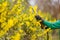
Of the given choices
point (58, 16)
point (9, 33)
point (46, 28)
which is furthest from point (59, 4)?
point (9, 33)

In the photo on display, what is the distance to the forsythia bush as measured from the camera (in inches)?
131

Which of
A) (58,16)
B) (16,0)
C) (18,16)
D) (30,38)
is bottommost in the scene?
(30,38)

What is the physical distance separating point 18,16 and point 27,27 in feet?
1.43

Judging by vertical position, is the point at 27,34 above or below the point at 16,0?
below

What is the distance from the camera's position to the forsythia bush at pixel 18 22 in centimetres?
334

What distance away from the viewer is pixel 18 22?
3.63 m

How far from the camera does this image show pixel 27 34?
4.05 meters

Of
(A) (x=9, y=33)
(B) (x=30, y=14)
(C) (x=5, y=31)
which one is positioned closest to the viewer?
(C) (x=5, y=31)

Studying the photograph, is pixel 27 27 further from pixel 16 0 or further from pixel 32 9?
pixel 16 0

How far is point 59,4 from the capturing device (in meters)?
14.5

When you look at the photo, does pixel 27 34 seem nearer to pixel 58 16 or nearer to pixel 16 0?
pixel 16 0

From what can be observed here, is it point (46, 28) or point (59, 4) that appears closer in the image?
point (46, 28)

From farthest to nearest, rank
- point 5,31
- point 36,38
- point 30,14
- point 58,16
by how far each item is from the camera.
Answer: point 58,16
point 36,38
point 30,14
point 5,31

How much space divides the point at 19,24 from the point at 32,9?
45 cm
